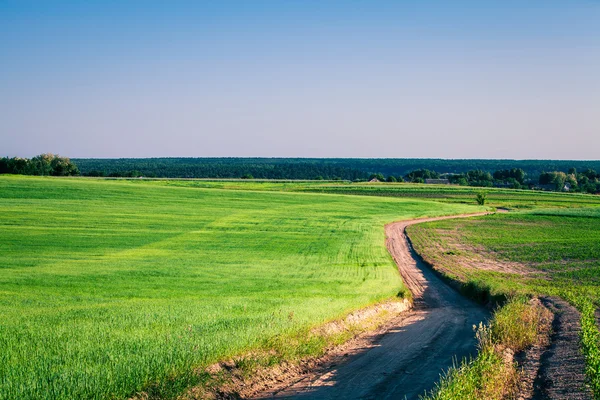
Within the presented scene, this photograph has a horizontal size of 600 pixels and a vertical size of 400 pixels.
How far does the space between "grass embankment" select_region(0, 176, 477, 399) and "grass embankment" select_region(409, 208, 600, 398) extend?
471 centimetres

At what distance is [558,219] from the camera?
72.8 metres

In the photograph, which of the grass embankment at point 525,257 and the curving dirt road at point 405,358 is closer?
the curving dirt road at point 405,358

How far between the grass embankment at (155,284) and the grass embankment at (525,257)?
4715mm

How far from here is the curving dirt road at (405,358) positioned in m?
13.1

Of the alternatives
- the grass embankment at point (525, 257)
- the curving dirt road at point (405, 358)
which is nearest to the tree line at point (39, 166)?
the grass embankment at point (525, 257)

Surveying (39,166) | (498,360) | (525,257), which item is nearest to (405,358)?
(498,360)

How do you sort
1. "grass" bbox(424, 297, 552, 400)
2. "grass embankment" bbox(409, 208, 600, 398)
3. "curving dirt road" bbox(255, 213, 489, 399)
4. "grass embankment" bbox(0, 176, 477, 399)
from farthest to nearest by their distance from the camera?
"grass embankment" bbox(409, 208, 600, 398) → "curving dirt road" bbox(255, 213, 489, 399) → "grass embankment" bbox(0, 176, 477, 399) → "grass" bbox(424, 297, 552, 400)

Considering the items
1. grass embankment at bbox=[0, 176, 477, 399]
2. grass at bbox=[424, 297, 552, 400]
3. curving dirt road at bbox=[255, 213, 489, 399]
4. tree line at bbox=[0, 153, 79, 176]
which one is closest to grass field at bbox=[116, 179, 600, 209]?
tree line at bbox=[0, 153, 79, 176]

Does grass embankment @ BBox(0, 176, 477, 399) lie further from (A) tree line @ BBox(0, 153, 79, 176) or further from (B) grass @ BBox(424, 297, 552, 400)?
(A) tree line @ BBox(0, 153, 79, 176)

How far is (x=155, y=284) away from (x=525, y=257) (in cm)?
2910

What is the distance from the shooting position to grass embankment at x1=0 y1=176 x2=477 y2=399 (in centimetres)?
1205

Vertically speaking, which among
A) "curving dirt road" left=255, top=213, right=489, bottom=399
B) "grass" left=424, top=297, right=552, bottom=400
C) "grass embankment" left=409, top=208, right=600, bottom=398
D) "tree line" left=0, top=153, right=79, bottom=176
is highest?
"tree line" left=0, top=153, right=79, bottom=176

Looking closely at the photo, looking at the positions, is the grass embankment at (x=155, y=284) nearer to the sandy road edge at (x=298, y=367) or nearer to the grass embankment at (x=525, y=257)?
the sandy road edge at (x=298, y=367)

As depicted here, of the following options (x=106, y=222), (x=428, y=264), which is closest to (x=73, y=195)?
(x=106, y=222)
